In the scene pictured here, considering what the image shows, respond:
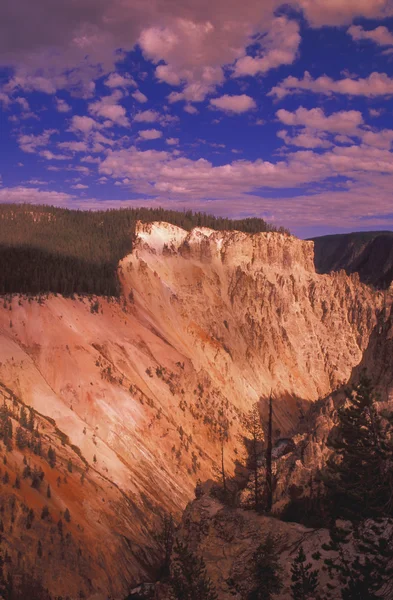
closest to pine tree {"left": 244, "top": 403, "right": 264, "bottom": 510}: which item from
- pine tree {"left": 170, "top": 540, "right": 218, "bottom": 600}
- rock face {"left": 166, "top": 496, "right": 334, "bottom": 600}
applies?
rock face {"left": 166, "top": 496, "right": 334, "bottom": 600}

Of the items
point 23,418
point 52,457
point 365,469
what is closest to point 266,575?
point 365,469

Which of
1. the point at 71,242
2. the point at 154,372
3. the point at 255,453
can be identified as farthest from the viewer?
the point at 71,242

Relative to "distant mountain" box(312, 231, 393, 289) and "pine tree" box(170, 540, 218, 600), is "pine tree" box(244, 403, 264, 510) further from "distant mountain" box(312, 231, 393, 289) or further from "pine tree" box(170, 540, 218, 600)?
"distant mountain" box(312, 231, 393, 289)

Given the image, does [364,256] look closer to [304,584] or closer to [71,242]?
[71,242]

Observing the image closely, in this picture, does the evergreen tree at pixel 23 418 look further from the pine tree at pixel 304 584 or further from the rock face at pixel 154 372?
the pine tree at pixel 304 584

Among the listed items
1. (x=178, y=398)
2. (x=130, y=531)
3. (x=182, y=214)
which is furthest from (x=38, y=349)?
(x=182, y=214)

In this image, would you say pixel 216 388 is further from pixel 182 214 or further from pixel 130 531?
pixel 182 214

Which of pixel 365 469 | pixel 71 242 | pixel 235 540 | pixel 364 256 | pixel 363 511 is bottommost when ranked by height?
pixel 235 540
